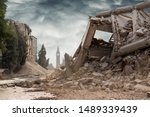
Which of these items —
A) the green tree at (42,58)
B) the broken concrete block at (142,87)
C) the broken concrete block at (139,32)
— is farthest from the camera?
the green tree at (42,58)

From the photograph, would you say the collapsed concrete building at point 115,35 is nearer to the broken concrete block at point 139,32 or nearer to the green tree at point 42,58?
the broken concrete block at point 139,32

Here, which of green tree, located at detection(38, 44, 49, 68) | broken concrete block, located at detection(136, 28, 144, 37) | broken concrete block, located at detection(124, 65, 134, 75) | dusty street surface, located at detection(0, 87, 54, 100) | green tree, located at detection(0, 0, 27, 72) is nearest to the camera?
dusty street surface, located at detection(0, 87, 54, 100)

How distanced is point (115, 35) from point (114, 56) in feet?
3.12

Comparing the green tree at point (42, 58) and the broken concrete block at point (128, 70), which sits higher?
the broken concrete block at point (128, 70)

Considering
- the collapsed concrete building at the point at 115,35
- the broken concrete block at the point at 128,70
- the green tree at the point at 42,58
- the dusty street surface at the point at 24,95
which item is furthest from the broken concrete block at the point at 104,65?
the green tree at the point at 42,58

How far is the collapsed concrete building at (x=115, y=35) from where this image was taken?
16100 millimetres

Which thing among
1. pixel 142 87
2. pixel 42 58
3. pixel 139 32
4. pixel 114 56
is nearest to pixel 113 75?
pixel 114 56

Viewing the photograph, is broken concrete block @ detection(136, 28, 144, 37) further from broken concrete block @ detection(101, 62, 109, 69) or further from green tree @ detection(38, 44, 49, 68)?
green tree @ detection(38, 44, 49, 68)

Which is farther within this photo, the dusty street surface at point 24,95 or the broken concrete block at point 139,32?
the broken concrete block at point 139,32

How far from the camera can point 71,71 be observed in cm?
1694

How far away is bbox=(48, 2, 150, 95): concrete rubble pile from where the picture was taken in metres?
14.1

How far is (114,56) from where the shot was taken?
16.5 meters

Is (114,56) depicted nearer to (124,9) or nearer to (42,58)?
(124,9)

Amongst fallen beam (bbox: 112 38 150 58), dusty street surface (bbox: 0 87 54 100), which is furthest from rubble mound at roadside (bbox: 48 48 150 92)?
dusty street surface (bbox: 0 87 54 100)
